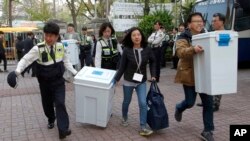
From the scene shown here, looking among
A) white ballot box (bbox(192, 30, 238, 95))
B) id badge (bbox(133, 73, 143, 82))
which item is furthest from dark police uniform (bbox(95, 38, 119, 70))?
white ballot box (bbox(192, 30, 238, 95))

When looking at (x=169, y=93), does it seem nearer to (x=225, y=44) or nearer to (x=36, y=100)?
(x=36, y=100)

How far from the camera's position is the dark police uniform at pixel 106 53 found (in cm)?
668

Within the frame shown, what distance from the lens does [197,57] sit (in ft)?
15.6

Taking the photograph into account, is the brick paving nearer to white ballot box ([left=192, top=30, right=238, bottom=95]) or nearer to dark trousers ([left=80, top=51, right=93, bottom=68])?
white ballot box ([left=192, top=30, right=238, bottom=95])

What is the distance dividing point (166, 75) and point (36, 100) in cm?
534

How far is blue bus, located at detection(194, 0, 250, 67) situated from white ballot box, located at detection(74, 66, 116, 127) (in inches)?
263

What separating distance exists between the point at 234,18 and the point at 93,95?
7.41 metres

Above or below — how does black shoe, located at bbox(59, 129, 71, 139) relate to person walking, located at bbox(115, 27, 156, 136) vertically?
below

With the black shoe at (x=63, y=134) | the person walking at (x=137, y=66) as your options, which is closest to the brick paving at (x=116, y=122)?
the black shoe at (x=63, y=134)

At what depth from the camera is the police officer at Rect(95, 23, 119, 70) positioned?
663 cm

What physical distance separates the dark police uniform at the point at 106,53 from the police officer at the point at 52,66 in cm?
130

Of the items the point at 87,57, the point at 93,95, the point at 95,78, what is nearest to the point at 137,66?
the point at 95,78

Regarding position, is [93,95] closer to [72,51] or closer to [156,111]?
[156,111]

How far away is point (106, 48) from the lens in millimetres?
6703
